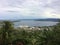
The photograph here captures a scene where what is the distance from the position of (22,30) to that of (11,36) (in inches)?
37.8

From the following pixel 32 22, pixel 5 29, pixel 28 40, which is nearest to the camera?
pixel 28 40

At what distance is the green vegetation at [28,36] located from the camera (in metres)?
10.1

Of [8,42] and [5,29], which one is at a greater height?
[5,29]

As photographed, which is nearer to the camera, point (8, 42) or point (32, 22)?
point (8, 42)

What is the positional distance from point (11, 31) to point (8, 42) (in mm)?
A: 699

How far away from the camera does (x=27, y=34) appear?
38.7 ft

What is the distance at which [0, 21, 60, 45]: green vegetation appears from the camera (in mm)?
10062

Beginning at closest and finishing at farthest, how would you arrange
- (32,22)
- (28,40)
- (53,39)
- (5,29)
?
(53,39) → (28,40) → (5,29) → (32,22)

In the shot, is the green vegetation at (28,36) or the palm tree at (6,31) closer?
the green vegetation at (28,36)

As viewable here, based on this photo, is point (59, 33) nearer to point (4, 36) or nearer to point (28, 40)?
point (28, 40)

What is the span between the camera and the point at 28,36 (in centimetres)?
1152

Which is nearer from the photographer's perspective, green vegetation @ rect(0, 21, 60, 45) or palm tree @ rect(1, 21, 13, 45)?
green vegetation @ rect(0, 21, 60, 45)

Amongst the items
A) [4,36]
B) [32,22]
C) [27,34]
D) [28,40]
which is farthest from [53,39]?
[32,22]

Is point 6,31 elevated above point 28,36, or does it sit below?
above
